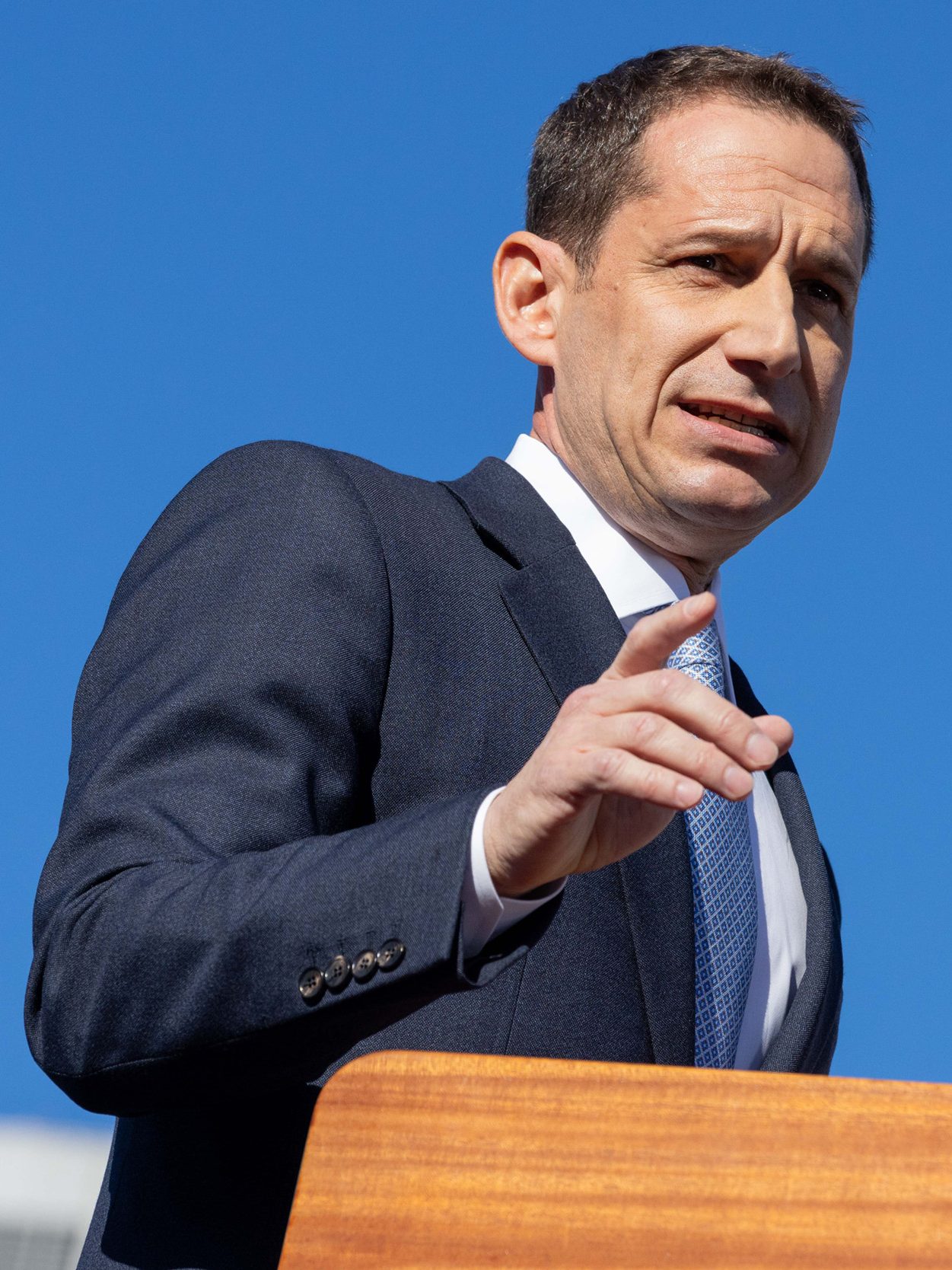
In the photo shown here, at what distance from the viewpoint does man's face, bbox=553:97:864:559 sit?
2.36 meters

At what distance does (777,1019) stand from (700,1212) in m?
1.27

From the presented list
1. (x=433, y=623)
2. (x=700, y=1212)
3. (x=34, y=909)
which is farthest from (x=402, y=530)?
(x=700, y=1212)

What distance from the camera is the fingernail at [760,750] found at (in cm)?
113

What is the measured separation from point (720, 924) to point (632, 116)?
135 centimetres

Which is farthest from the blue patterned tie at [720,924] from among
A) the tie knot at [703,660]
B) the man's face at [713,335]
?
the man's face at [713,335]

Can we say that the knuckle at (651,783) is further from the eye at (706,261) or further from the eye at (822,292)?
the eye at (822,292)

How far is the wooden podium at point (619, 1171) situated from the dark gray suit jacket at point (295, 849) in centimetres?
31

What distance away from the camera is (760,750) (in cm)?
114

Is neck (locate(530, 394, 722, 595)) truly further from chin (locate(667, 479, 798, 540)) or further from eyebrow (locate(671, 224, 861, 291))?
eyebrow (locate(671, 224, 861, 291))

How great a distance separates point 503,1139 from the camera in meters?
0.97

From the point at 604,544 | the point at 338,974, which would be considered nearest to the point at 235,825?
the point at 338,974

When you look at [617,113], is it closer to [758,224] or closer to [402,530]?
[758,224]

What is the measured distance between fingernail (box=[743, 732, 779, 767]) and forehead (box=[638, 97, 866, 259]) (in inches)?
56.4

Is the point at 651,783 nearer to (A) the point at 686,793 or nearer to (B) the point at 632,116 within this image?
(A) the point at 686,793
